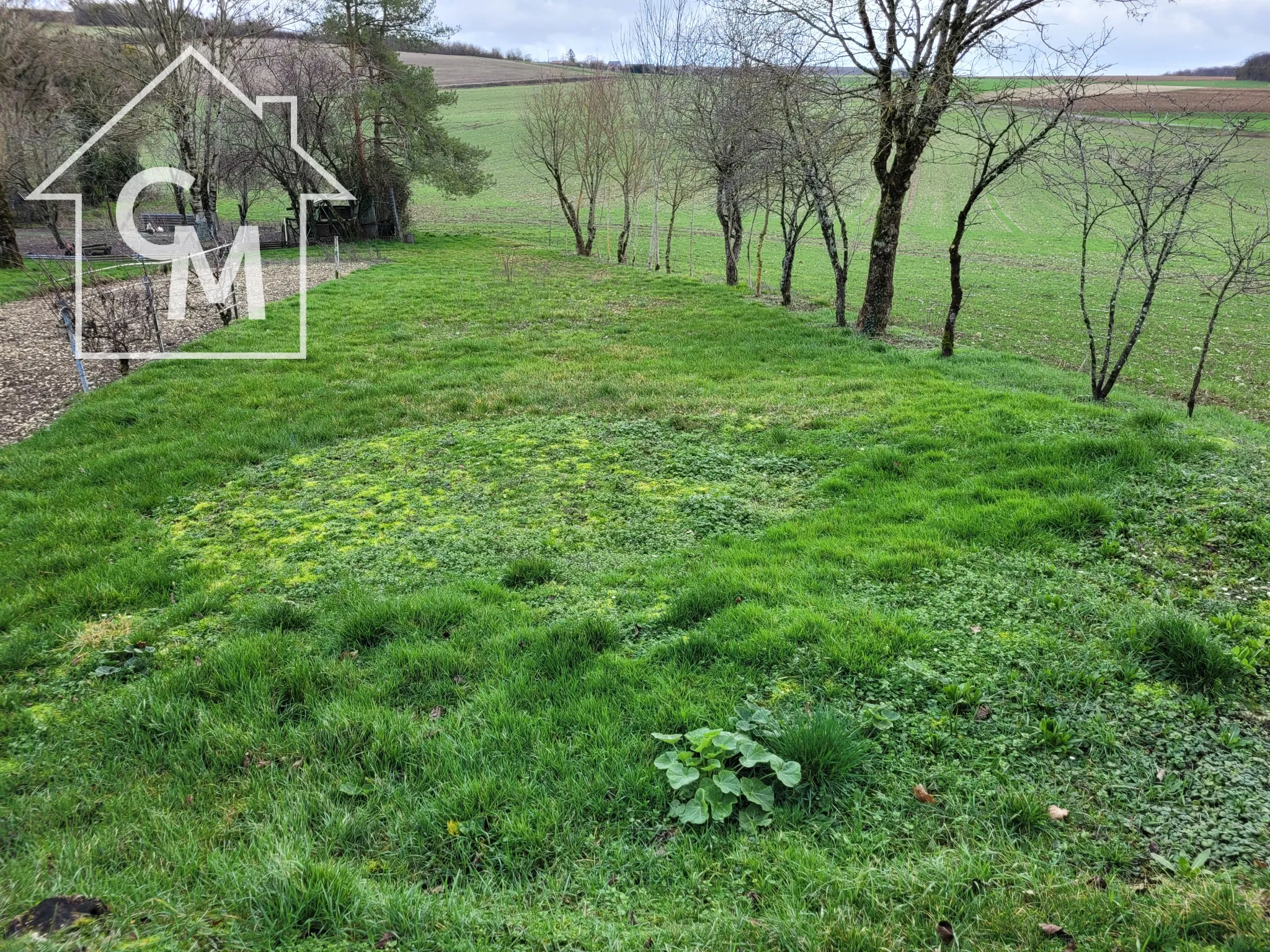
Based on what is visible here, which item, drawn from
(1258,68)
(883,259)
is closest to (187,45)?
(883,259)

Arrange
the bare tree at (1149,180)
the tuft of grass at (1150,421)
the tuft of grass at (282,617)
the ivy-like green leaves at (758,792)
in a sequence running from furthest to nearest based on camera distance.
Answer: the bare tree at (1149,180)
the tuft of grass at (1150,421)
the tuft of grass at (282,617)
the ivy-like green leaves at (758,792)

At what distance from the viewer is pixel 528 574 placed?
467 cm

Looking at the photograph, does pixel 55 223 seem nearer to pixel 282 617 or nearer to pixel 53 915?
pixel 282 617

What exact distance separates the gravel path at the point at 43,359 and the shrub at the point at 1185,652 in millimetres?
10792

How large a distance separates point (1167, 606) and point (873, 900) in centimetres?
270

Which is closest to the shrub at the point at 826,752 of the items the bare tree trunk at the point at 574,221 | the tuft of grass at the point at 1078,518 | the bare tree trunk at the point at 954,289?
the tuft of grass at the point at 1078,518

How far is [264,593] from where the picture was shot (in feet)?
14.8

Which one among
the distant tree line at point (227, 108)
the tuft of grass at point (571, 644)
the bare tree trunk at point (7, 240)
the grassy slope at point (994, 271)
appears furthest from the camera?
the bare tree trunk at point (7, 240)

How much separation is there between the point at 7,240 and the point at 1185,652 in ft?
86.7

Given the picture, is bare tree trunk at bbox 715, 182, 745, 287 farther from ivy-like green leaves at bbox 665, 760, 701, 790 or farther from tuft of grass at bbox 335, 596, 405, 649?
ivy-like green leaves at bbox 665, 760, 701, 790

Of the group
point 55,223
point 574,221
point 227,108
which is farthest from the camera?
point 574,221

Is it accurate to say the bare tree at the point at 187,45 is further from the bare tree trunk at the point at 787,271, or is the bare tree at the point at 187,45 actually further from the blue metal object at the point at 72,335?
the bare tree trunk at the point at 787,271

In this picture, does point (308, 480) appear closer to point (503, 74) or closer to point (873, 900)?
point (873, 900)
